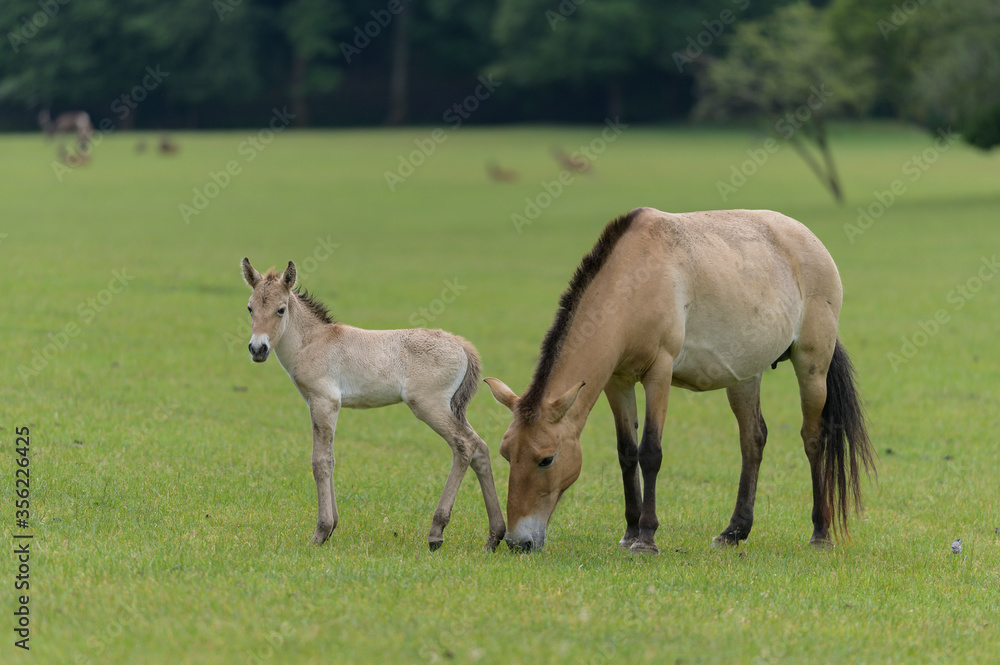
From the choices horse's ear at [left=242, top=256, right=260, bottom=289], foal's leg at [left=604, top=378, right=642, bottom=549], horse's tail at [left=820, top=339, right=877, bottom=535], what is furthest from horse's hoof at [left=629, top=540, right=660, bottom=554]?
horse's ear at [left=242, top=256, right=260, bottom=289]

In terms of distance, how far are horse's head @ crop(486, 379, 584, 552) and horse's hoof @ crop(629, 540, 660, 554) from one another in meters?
0.77

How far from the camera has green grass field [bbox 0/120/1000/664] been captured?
19.4ft

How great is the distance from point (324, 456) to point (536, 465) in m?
1.37

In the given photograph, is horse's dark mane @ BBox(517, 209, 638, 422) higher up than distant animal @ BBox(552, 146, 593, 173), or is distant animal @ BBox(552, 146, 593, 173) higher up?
horse's dark mane @ BBox(517, 209, 638, 422)

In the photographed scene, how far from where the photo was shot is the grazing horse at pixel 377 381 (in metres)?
7.30

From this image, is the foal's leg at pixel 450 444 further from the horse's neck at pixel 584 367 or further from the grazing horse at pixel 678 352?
the horse's neck at pixel 584 367

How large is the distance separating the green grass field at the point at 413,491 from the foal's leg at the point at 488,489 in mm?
199

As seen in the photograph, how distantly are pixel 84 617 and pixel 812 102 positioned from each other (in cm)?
3575

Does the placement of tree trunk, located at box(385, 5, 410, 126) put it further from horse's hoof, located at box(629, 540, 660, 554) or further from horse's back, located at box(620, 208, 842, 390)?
horse's hoof, located at box(629, 540, 660, 554)

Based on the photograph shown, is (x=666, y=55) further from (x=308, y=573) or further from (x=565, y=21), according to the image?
(x=308, y=573)

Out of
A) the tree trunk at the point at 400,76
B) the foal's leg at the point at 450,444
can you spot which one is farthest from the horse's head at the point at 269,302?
the tree trunk at the point at 400,76

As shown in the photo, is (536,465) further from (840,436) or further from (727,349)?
(840,436)

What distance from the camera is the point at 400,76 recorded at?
7731 centimetres

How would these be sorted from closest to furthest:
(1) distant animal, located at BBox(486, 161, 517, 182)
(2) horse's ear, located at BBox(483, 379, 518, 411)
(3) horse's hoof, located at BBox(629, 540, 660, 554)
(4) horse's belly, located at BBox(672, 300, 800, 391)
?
1. (2) horse's ear, located at BBox(483, 379, 518, 411)
2. (3) horse's hoof, located at BBox(629, 540, 660, 554)
3. (4) horse's belly, located at BBox(672, 300, 800, 391)
4. (1) distant animal, located at BBox(486, 161, 517, 182)
